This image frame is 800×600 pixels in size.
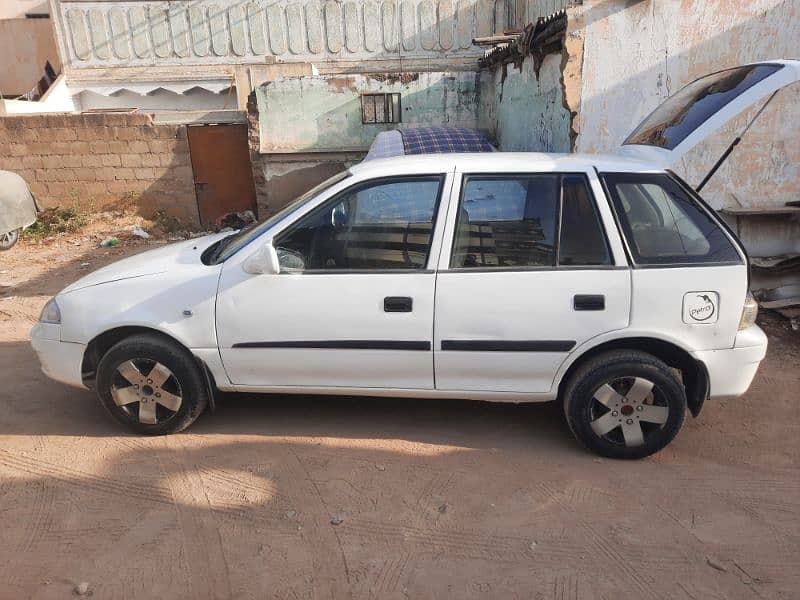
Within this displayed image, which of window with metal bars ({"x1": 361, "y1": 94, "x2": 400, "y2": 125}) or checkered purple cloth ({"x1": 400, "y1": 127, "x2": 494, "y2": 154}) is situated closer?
checkered purple cloth ({"x1": 400, "y1": 127, "x2": 494, "y2": 154})

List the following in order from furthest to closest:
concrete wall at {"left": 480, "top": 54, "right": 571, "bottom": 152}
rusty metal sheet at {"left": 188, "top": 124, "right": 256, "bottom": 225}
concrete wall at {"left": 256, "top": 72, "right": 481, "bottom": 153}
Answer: rusty metal sheet at {"left": 188, "top": 124, "right": 256, "bottom": 225} → concrete wall at {"left": 256, "top": 72, "right": 481, "bottom": 153} → concrete wall at {"left": 480, "top": 54, "right": 571, "bottom": 152}

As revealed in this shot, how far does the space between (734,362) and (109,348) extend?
3.60m

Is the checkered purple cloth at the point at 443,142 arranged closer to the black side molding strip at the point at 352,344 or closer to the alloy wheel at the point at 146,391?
the black side molding strip at the point at 352,344

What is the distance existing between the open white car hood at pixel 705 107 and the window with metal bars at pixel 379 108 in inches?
285

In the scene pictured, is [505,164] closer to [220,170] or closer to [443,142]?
[443,142]

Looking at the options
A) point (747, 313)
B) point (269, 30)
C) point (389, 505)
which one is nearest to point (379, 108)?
point (269, 30)

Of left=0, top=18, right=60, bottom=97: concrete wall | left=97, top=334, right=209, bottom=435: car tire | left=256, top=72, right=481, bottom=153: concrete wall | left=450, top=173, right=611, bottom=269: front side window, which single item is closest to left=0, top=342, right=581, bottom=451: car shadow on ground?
left=97, top=334, right=209, bottom=435: car tire

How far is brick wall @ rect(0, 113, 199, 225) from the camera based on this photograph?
10.2 meters

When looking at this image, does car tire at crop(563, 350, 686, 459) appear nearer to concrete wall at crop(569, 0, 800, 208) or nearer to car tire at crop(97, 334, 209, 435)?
car tire at crop(97, 334, 209, 435)

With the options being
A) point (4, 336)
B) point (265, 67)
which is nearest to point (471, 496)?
point (4, 336)

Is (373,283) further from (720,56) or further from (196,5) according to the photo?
(196,5)

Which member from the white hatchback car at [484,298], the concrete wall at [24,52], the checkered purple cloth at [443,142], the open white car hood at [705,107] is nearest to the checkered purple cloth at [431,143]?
the checkered purple cloth at [443,142]

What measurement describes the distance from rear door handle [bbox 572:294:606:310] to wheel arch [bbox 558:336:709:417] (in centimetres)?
22

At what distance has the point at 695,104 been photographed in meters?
3.51
